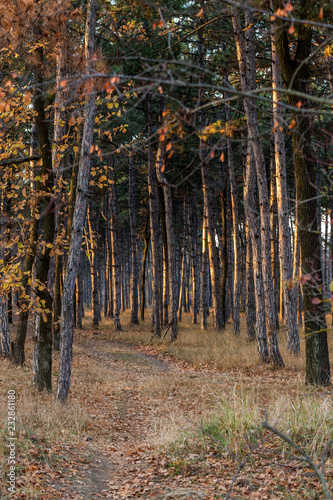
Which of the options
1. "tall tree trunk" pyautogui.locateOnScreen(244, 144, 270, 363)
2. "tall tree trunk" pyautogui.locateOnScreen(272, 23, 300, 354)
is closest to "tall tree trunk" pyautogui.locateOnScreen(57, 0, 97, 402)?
"tall tree trunk" pyautogui.locateOnScreen(244, 144, 270, 363)

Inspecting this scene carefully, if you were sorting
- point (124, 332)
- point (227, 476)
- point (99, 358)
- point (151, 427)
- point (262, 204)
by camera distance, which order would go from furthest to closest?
point (124, 332) → point (99, 358) → point (262, 204) → point (151, 427) → point (227, 476)

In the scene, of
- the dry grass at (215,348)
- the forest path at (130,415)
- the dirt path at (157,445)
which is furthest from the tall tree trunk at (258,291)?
the forest path at (130,415)

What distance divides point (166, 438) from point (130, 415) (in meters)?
2.42

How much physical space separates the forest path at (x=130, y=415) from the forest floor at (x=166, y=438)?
0.02 meters

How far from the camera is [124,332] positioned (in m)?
22.6

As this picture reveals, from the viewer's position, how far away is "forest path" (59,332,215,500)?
5500 millimetres

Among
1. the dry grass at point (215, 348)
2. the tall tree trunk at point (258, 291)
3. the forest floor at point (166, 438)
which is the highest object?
the tall tree trunk at point (258, 291)

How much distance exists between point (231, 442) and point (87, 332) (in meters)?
17.6

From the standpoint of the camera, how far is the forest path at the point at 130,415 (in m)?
5.50

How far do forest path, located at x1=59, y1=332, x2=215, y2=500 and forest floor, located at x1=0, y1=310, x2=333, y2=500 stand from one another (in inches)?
1.0

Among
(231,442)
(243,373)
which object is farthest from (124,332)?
(231,442)

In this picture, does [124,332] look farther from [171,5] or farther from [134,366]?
[171,5]

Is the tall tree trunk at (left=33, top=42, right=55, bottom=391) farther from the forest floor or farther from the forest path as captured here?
the forest path

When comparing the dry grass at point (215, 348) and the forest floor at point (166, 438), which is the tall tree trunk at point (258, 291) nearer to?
the dry grass at point (215, 348)
